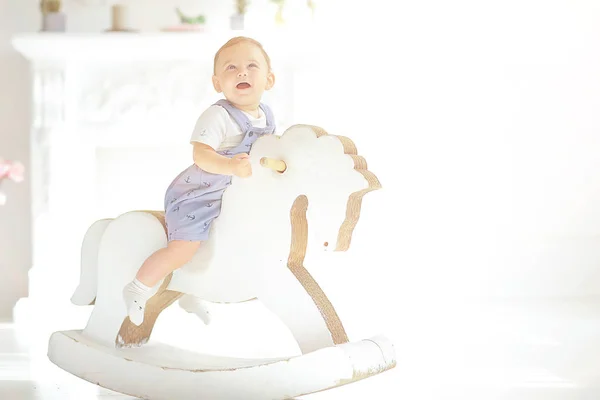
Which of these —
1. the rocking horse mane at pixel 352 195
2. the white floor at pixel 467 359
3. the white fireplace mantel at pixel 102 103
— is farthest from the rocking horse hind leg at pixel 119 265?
the white fireplace mantel at pixel 102 103

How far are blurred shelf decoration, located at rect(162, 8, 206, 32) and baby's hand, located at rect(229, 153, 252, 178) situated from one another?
143 cm

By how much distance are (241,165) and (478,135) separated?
1821 mm

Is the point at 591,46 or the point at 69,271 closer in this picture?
the point at 69,271

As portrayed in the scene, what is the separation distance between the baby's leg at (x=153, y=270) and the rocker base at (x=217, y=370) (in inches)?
3.2

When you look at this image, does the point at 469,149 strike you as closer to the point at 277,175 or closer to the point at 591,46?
the point at 591,46

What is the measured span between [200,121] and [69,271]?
1523 mm

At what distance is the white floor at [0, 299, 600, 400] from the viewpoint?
1.42 m

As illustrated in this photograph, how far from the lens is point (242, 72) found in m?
1.29

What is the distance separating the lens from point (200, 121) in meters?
1.28

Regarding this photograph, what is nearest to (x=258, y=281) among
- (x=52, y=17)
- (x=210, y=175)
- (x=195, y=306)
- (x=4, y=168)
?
(x=210, y=175)

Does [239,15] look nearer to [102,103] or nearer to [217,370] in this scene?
[102,103]

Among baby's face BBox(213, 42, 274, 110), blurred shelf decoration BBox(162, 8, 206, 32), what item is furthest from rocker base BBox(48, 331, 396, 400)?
blurred shelf decoration BBox(162, 8, 206, 32)

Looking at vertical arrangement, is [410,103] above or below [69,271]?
above

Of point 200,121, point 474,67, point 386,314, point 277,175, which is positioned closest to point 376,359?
point 277,175
